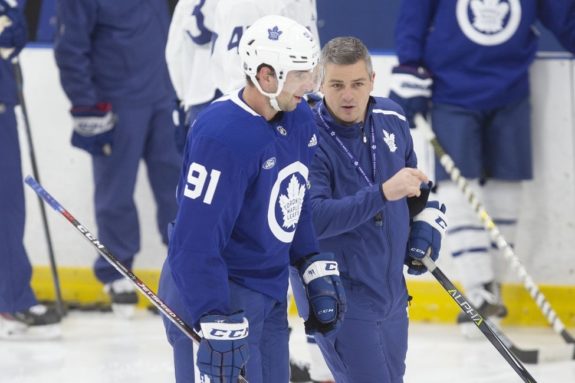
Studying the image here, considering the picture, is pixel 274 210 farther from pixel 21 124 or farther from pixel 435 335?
pixel 21 124

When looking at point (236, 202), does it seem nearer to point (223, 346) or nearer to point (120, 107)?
point (223, 346)

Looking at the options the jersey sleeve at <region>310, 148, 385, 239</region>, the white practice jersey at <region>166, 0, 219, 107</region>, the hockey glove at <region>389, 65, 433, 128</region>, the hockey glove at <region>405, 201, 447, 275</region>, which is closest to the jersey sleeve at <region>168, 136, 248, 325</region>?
the jersey sleeve at <region>310, 148, 385, 239</region>

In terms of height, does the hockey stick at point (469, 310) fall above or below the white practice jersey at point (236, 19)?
below

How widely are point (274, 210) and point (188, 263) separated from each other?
0.81 feet

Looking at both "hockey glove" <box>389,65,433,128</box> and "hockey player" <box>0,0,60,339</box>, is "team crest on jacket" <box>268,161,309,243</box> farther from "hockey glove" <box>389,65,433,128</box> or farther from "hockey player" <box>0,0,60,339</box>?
"hockey player" <box>0,0,60,339</box>

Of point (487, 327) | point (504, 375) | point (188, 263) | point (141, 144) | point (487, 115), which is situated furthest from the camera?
point (141, 144)

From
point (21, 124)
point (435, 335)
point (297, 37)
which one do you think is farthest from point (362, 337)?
point (21, 124)

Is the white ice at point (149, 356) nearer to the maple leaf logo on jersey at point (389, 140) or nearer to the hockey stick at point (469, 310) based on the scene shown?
→ the hockey stick at point (469, 310)

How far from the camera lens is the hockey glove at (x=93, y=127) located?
597 cm

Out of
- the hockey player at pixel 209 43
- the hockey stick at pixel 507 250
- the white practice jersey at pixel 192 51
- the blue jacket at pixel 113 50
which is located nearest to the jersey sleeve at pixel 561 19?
the hockey stick at pixel 507 250

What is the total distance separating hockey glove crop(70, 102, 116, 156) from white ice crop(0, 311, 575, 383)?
0.77 metres

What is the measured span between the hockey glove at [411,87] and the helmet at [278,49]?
7.71 ft

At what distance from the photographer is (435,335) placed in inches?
227

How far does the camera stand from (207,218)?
122 inches
